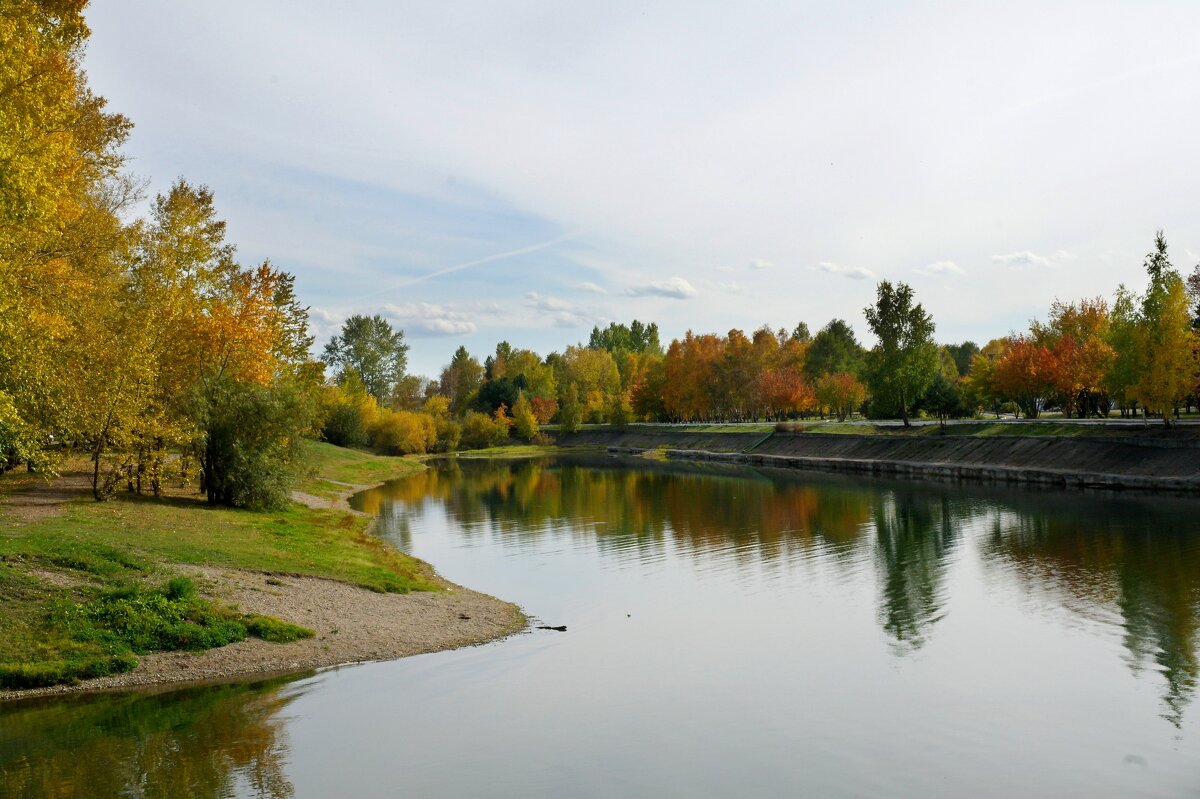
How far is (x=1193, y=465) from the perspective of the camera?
188 ft

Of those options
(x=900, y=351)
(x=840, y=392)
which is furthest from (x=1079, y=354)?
(x=840, y=392)

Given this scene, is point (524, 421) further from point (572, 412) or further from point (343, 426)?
point (343, 426)

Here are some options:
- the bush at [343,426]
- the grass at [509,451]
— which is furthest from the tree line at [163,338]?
the grass at [509,451]

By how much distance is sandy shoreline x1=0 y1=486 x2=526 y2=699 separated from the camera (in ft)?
71.5

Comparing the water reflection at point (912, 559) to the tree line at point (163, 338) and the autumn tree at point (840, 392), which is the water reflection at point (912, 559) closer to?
the tree line at point (163, 338)

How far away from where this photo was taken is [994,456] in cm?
7481

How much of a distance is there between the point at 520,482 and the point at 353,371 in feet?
227

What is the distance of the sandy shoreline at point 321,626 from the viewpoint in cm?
2178

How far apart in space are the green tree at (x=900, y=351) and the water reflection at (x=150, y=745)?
8221 centimetres

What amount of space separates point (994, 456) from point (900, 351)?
72.7ft

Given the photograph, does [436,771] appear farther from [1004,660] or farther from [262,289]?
[262,289]

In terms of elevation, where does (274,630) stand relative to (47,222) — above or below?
below

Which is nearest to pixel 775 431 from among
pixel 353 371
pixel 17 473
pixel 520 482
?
pixel 520 482

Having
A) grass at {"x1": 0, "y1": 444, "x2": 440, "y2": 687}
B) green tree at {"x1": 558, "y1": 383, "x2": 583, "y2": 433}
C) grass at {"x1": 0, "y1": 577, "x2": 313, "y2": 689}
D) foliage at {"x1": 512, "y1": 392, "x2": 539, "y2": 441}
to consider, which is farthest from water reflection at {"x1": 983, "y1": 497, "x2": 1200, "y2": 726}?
green tree at {"x1": 558, "y1": 383, "x2": 583, "y2": 433}
